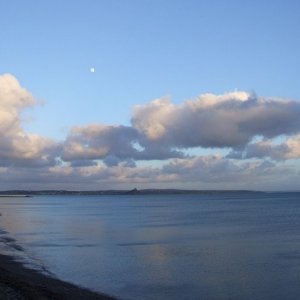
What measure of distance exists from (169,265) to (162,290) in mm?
7341

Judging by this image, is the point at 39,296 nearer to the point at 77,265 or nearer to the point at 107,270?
the point at 107,270

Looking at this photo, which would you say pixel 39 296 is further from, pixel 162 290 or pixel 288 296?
pixel 288 296

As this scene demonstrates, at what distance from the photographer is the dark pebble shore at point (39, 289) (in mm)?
17998

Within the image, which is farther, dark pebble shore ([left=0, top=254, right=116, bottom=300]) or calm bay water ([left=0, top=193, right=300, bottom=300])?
calm bay water ([left=0, top=193, right=300, bottom=300])

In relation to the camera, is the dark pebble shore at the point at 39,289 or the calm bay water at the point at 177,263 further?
the calm bay water at the point at 177,263

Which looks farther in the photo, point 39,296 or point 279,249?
point 279,249

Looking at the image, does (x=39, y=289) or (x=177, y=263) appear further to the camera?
(x=177, y=263)

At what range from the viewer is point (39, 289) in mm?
20812

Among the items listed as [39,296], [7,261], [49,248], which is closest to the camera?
[39,296]

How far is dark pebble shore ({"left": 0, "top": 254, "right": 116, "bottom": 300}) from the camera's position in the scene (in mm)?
17998

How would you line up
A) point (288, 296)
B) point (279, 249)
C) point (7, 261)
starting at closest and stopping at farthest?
point (288, 296) < point (7, 261) < point (279, 249)

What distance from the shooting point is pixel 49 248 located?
138ft

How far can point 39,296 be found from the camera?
18.6 m

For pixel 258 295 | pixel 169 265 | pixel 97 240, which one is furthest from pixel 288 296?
pixel 97 240
